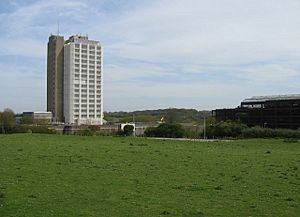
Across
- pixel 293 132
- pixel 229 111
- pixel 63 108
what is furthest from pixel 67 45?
pixel 293 132

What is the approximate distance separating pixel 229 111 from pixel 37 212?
107727 millimetres

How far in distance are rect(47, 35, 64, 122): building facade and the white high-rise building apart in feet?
6.82

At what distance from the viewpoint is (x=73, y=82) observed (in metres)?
173

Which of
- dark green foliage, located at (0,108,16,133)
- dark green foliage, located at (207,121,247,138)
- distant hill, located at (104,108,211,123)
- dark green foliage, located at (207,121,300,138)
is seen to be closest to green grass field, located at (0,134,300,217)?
dark green foliage, located at (207,121,300,138)

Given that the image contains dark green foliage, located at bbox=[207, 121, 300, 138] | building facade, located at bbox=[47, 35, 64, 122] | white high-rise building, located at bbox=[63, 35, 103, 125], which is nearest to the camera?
dark green foliage, located at bbox=[207, 121, 300, 138]

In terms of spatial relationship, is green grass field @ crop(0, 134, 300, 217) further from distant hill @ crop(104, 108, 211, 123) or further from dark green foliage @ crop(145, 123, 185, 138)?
distant hill @ crop(104, 108, 211, 123)

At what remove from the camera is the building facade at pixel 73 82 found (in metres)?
173

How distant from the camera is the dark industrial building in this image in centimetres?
10212

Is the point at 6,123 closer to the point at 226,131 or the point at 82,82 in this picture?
the point at 226,131

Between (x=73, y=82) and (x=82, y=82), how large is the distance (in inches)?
174

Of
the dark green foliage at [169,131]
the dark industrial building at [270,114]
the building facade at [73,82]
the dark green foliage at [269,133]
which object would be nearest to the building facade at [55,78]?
the building facade at [73,82]

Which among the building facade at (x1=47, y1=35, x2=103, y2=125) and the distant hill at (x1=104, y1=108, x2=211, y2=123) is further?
the building facade at (x1=47, y1=35, x2=103, y2=125)

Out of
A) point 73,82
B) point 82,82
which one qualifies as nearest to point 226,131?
point 73,82

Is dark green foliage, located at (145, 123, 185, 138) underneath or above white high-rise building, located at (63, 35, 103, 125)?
underneath
